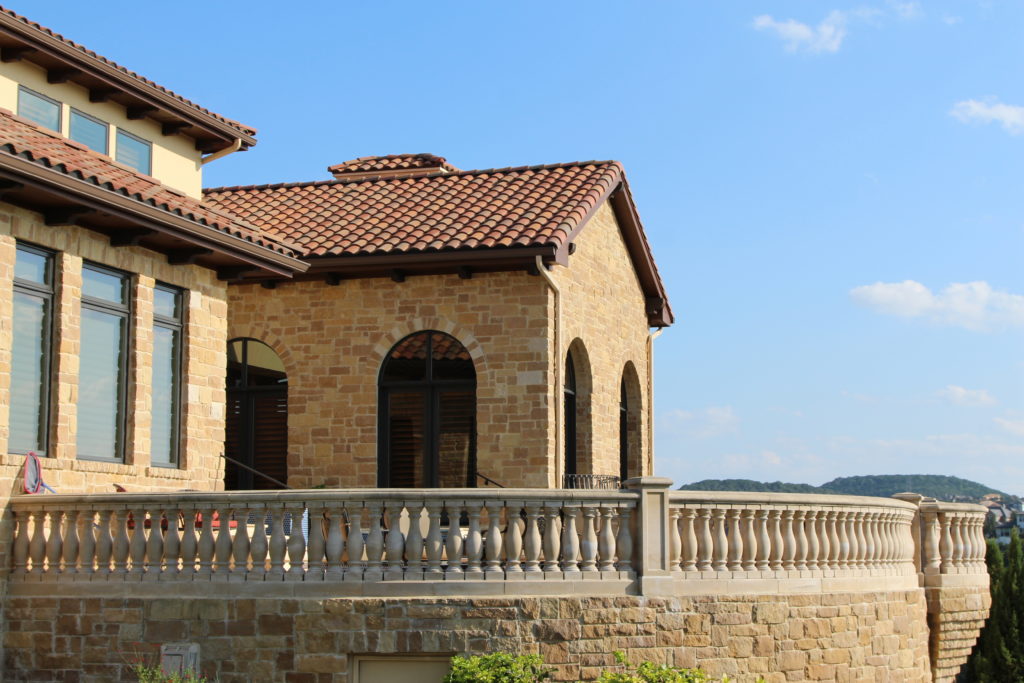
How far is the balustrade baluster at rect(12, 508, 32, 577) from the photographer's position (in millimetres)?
12883

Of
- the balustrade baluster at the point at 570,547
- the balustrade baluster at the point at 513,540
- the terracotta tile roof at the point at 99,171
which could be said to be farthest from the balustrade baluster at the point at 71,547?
the balustrade baluster at the point at 570,547

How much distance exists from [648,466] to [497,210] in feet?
20.8

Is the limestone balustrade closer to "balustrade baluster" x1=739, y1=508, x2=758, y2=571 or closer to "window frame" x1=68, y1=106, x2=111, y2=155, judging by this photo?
"balustrade baluster" x1=739, y1=508, x2=758, y2=571

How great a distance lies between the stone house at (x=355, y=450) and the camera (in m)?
11.9

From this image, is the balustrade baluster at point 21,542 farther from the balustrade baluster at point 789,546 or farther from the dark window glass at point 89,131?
the balustrade baluster at point 789,546

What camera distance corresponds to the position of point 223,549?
39.5 ft

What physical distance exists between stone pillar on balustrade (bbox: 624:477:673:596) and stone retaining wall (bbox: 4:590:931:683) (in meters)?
0.17

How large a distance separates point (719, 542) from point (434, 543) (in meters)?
2.79

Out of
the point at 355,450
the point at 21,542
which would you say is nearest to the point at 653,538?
the point at 21,542

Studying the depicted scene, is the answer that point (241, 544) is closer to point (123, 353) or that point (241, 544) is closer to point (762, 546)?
point (123, 353)

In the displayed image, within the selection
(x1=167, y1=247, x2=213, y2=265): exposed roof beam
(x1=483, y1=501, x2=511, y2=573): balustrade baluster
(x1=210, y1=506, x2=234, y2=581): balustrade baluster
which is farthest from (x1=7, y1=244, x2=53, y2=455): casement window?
(x1=483, y1=501, x2=511, y2=573): balustrade baluster

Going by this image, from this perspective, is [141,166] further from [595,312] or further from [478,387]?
[595,312]

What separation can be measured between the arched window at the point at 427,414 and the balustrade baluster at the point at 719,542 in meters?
6.85

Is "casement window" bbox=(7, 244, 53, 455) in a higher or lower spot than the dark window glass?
lower
